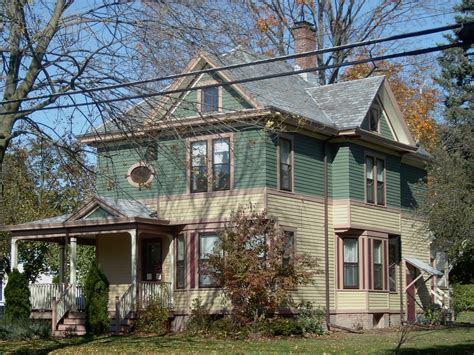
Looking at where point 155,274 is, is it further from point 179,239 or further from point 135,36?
point 135,36

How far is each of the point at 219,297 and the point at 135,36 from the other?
1339cm

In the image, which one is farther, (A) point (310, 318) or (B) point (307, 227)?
(B) point (307, 227)

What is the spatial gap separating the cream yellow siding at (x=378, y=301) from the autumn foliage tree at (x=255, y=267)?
5.40 m

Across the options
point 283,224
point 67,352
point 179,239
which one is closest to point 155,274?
point 179,239

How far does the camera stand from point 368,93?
3112 centimetres

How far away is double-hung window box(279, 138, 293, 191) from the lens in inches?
1090

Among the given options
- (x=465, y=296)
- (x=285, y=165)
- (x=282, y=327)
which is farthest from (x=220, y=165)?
(x=465, y=296)

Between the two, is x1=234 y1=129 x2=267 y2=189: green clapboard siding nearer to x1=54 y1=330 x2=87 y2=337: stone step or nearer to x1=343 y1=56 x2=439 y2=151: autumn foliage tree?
x1=54 y1=330 x2=87 y2=337: stone step

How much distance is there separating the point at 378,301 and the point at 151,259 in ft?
27.8

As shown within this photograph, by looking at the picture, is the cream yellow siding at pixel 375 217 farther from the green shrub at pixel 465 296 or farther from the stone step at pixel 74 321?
the green shrub at pixel 465 296

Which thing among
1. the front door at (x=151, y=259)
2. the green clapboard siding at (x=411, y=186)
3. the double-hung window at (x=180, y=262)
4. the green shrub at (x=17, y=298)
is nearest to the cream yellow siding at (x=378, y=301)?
the green clapboard siding at (x=411, y=186)

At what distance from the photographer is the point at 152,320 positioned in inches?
1054

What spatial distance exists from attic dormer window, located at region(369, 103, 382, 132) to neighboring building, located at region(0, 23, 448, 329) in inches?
1.9

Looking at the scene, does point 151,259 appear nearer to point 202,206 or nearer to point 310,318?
point 202,206
